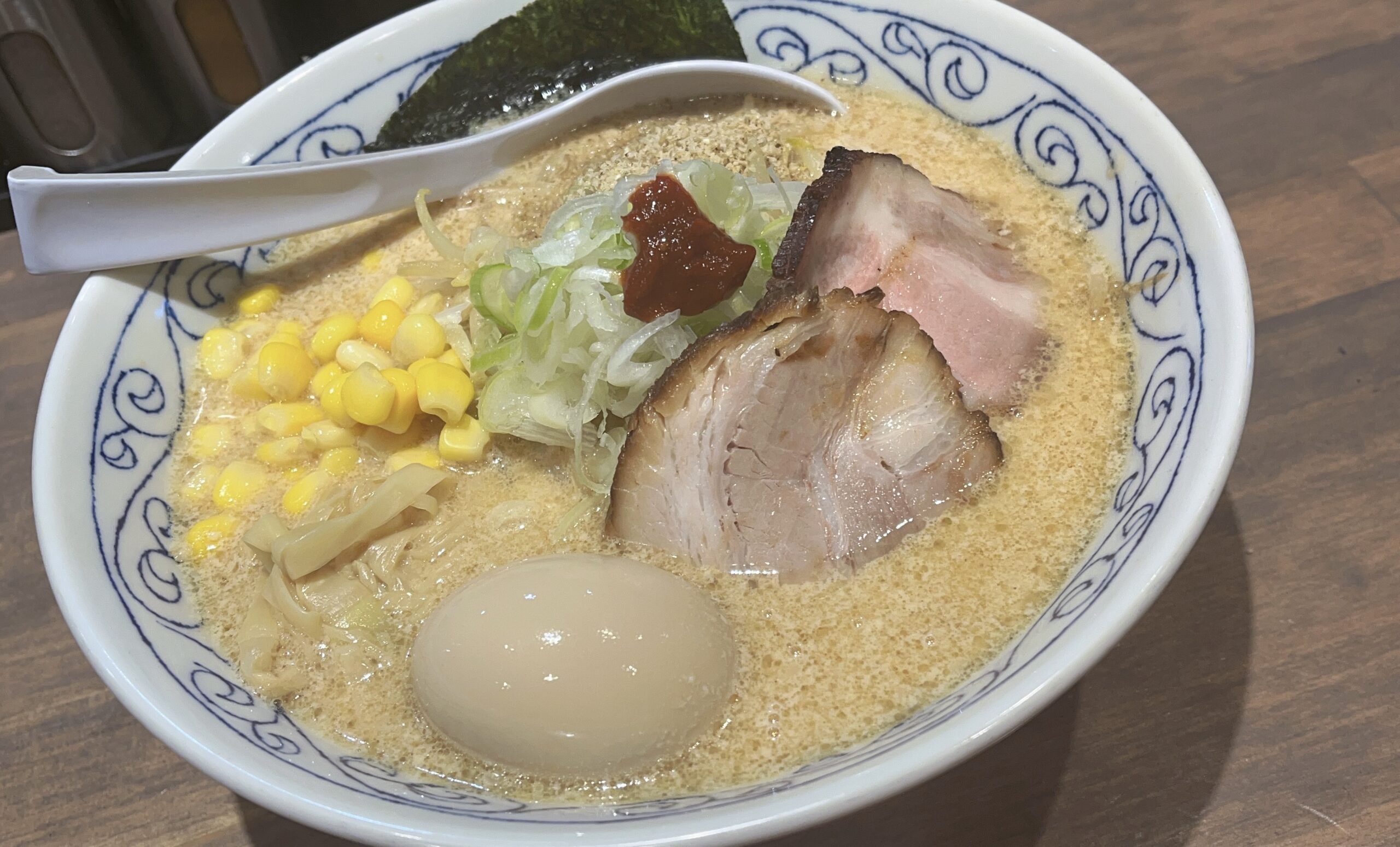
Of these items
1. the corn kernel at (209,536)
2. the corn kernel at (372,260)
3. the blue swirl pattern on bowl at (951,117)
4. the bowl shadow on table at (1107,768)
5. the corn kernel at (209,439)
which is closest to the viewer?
the blue swirl pattern on bowl at (951,117)

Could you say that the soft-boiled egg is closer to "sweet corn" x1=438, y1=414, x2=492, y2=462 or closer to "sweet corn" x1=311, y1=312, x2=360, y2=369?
"sweet corn" x1=438, y1=414, x2=492, y2=462

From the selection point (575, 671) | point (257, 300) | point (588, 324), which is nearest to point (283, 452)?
point (257, 300)

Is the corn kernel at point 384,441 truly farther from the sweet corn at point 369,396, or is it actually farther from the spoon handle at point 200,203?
the spoon handle at point 200,203

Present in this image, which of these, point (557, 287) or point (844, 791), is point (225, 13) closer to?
point (557, 287)

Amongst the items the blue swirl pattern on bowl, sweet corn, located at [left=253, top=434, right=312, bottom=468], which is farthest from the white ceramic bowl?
sweet corn, located at [left=253, top=434, right=312, bottom=468]

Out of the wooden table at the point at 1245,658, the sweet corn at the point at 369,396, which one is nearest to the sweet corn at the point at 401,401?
the sweet corn at the point at 369,396

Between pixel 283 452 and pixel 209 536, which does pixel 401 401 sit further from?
pixel 209 536

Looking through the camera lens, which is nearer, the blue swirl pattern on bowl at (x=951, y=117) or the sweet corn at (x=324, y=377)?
the blue swirl pattern on bowl at (x=951, y=117)
